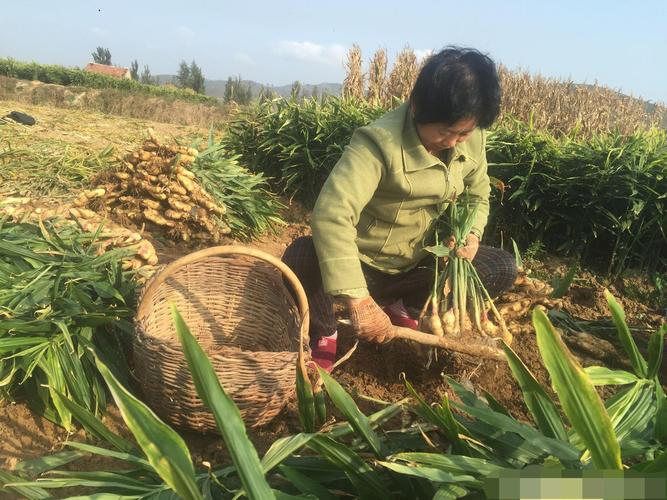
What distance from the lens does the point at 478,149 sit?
235 cm

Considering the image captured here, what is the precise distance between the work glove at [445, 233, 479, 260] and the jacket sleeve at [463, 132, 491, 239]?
0.07 meters

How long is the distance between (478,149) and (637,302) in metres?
1.96

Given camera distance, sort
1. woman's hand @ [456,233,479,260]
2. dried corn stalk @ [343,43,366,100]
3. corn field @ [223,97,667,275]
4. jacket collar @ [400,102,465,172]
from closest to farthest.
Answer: jacket collar @ [400,102,465,172] → woman's hand @ [456,233,479,260] → corn field @ [223,97,667,275] → dried corn stalk @ [343,43,366,100]

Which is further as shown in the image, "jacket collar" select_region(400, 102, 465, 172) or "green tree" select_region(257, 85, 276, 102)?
"green tree" select_region(257, 85, 276, 102)

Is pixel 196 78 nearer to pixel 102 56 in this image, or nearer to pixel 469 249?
pixel 102 56

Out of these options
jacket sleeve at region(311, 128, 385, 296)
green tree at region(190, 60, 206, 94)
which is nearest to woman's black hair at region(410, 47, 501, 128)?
jacket sleeve at region(311, 128, 385, 296)

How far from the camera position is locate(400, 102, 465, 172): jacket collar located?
2018 millimetres

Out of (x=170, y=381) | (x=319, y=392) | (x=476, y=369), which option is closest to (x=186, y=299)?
(x=170, y=381)

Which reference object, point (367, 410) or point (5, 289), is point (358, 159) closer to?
point (367, 410)

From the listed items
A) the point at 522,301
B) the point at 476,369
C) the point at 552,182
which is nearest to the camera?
the point at 476,369

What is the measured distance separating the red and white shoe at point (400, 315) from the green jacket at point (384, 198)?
21 centimetres

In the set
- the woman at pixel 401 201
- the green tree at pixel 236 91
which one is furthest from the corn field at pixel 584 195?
the green tree at pixel 236 91

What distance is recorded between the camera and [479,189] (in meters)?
2.51

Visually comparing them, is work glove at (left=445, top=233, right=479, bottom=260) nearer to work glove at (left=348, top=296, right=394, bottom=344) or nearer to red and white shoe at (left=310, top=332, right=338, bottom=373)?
work glove at (left=348, top=296, right=394, bottom=344)
